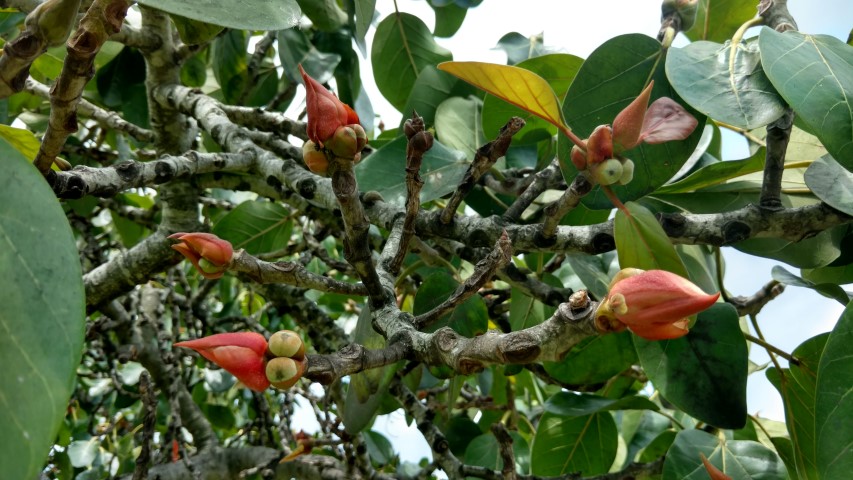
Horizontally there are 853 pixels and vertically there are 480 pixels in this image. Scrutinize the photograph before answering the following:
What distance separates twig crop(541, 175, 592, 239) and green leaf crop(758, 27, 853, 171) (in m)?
0.29

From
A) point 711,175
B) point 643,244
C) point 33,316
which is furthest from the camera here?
point 711,175

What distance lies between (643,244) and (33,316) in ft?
2.30

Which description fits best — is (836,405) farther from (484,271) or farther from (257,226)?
(257,226)

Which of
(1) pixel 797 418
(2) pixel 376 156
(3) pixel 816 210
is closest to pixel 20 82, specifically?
(2) pixel 376 156

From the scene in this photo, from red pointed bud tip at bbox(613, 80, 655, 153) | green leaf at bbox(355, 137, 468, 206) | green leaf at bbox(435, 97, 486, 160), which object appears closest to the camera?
red pointed bud tip at bbox(613, 80, 655, 153)

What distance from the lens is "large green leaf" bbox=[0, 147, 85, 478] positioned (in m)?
0.43

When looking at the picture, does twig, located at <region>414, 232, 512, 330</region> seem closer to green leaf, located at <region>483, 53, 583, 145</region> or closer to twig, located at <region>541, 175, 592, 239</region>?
twig, located at <region>541, 175, 592, 239</region>

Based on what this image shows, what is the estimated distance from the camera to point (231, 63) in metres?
2.03

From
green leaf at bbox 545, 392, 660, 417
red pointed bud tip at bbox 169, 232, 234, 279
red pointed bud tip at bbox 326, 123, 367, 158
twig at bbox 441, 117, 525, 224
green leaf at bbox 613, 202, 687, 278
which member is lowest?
green leaf at bbox 545, 392, 660, 417

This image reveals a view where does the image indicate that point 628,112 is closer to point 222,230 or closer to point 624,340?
point 624,340

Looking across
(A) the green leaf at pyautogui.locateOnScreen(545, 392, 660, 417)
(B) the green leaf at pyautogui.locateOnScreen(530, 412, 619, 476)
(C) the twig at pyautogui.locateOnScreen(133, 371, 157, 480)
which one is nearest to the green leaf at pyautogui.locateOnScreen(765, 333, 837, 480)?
(A) the green leaf at pyautogui.locateOnScreen(545, 392, 660, 417)

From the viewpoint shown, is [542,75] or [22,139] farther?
[542,75]

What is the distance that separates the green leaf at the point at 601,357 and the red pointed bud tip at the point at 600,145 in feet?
2.18

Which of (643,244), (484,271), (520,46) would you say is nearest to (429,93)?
(520,46)
